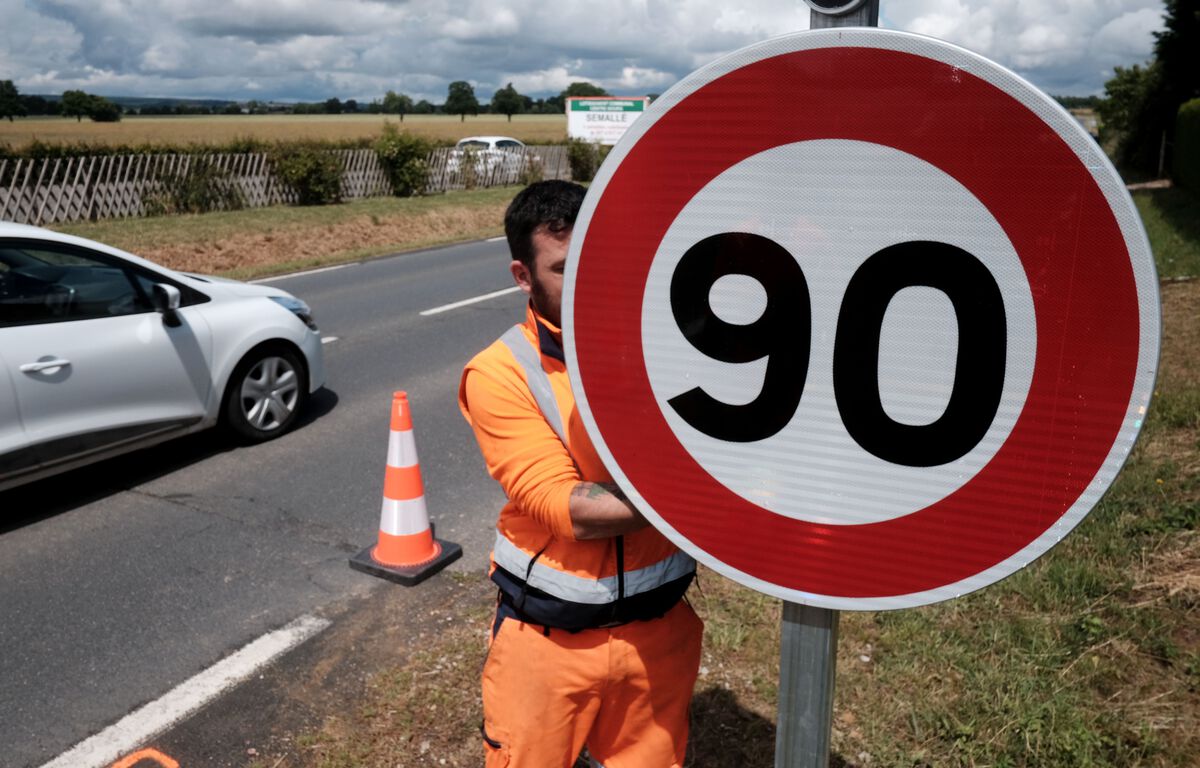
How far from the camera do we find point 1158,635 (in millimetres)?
3354

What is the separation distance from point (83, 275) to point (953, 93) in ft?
19.1

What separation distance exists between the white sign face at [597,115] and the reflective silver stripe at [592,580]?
37.7 meters

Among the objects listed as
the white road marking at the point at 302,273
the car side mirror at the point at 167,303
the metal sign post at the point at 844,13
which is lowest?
the white road marking at the point at 302,273

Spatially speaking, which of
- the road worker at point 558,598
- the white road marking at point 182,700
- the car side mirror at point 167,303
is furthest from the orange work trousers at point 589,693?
the car side mirror at point 167,303

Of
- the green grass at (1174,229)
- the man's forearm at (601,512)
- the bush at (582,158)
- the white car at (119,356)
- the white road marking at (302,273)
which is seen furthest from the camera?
the bush at (582,158)

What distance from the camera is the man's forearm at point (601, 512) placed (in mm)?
1581

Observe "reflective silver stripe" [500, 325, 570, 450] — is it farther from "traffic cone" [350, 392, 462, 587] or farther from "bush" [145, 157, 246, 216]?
"bush" [145, 157, 246, 216]

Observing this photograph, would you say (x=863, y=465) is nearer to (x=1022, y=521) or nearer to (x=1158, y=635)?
(x=1022, y=521)

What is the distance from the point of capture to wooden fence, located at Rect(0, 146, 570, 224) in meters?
19.5

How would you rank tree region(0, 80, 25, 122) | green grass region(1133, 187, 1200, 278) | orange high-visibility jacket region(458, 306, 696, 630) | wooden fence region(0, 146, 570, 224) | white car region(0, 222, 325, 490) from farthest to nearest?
tree region(0, 80, 25, 122) → wooden fence region(0, 146, 570, 224) → green grass region(1133, 187, 1200, 278) → white car region(0, 222, 325, 490) → orange high-visibility jacket region(458, 306, 696, 630)

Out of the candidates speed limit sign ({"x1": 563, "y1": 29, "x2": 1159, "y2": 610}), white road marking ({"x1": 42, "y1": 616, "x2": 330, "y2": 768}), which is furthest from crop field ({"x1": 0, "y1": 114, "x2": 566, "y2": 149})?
speed limit sign ({"x1": 563, "y1": 29, "x2": 1159, "y2": 610})

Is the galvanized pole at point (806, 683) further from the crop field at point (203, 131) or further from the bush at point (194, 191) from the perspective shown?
the crop field at point (203, 131)

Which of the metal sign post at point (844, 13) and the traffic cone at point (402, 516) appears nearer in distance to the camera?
the metal sign post at point (844, 13)

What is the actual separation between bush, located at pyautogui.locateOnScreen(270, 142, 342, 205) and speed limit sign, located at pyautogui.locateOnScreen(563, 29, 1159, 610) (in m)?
24.5
